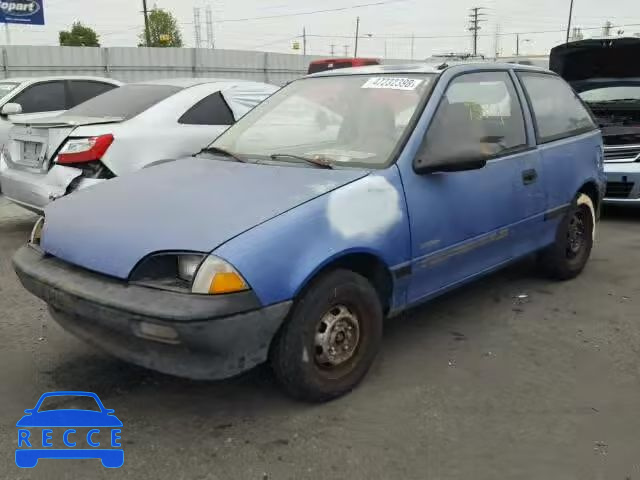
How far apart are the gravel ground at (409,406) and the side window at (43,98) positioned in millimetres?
4992

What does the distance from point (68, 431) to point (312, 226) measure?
1.41 m

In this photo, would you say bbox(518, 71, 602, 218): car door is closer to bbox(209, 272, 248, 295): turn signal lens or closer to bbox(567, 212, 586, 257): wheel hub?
bbox(567, 212, 586, 257): wheel hub

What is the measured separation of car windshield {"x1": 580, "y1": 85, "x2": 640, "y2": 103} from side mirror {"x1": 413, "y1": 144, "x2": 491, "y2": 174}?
5.52m

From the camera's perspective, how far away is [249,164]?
11.6 feet

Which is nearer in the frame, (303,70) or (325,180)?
(325,180)

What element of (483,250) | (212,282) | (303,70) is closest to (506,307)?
(483,250)

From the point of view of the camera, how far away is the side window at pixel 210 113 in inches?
230

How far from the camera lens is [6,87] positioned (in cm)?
890

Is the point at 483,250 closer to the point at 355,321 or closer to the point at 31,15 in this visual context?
the point at 355,321

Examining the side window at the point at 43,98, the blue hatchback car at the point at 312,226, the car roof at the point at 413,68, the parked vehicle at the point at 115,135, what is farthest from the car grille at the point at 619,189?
the side window at the point at 43,98

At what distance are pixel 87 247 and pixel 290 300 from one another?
975 mm

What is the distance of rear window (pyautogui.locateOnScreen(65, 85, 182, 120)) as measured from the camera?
5.75m

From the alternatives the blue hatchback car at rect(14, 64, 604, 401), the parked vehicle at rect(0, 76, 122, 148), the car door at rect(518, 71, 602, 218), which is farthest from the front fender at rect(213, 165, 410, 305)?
the parked vehicle at rect(0, 76, 122, 148)

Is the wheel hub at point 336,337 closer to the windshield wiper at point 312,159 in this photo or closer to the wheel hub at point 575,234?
the windshield wiper at point 312,159
